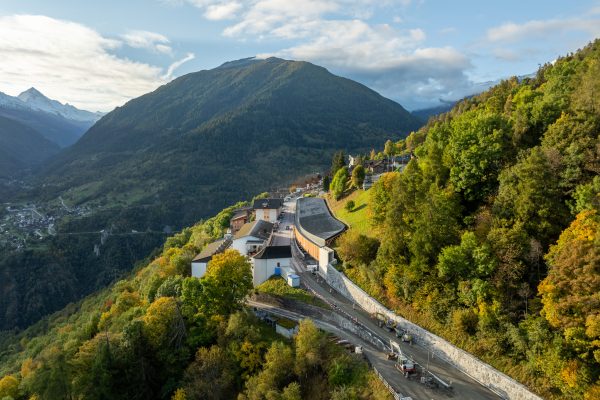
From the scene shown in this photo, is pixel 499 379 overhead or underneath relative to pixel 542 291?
underneath

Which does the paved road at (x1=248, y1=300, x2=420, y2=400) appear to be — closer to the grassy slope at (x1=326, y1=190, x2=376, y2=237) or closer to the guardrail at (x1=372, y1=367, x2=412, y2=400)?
the guardrail at (x1=372, y1=367, x2=412, y2=400)

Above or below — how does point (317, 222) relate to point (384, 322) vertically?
above

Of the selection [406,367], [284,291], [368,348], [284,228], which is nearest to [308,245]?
[284,291]

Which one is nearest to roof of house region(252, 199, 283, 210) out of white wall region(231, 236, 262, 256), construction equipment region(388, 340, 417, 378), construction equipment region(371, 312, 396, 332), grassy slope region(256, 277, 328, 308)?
white wall region(231, 236, 262, 256)

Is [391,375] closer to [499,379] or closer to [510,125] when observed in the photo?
[499,379]

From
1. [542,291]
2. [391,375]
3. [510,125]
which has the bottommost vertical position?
[391,375]

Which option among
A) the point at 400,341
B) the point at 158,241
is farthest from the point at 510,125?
the point at 158,241

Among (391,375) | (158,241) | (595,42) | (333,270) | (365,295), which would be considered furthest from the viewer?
(158,241)

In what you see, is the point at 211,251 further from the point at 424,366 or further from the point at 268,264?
the point at 424,366

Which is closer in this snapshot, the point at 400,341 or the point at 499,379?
the point at 499,379
